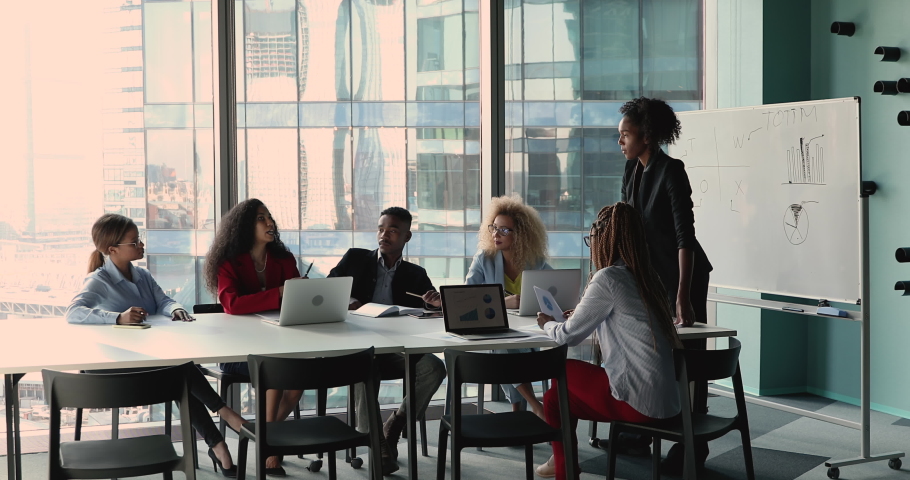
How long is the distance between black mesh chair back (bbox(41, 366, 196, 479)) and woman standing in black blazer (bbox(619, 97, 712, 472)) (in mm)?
2090

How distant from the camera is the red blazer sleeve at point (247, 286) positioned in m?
3.76

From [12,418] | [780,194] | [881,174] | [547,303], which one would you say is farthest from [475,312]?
[881,174]

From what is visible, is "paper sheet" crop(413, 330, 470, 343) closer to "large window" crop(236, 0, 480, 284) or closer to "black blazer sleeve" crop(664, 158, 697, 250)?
"black blazer sleeve" crop(664, 158, 697, 250)

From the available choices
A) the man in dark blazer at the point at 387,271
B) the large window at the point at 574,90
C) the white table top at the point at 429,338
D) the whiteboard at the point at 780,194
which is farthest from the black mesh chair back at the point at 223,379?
the whiteboard at the point at 780,194

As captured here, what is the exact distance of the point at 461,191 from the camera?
17.2 ft

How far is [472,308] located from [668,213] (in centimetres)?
101

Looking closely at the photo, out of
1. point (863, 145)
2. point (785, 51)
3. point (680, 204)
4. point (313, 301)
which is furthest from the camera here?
point (785, 51)

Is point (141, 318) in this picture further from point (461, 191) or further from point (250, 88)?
point (461, 191)

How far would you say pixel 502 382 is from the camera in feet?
9.09

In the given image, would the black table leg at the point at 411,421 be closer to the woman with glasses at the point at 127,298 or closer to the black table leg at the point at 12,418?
the woman with glasses at the point at 127,298

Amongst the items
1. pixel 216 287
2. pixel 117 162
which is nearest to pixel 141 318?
pixel 216 287

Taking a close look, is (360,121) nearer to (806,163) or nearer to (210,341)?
(210,341)

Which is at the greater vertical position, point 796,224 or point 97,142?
point 97,142

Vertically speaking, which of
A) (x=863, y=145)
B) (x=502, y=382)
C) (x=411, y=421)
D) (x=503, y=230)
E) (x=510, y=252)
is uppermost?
(x=863, y=145)
